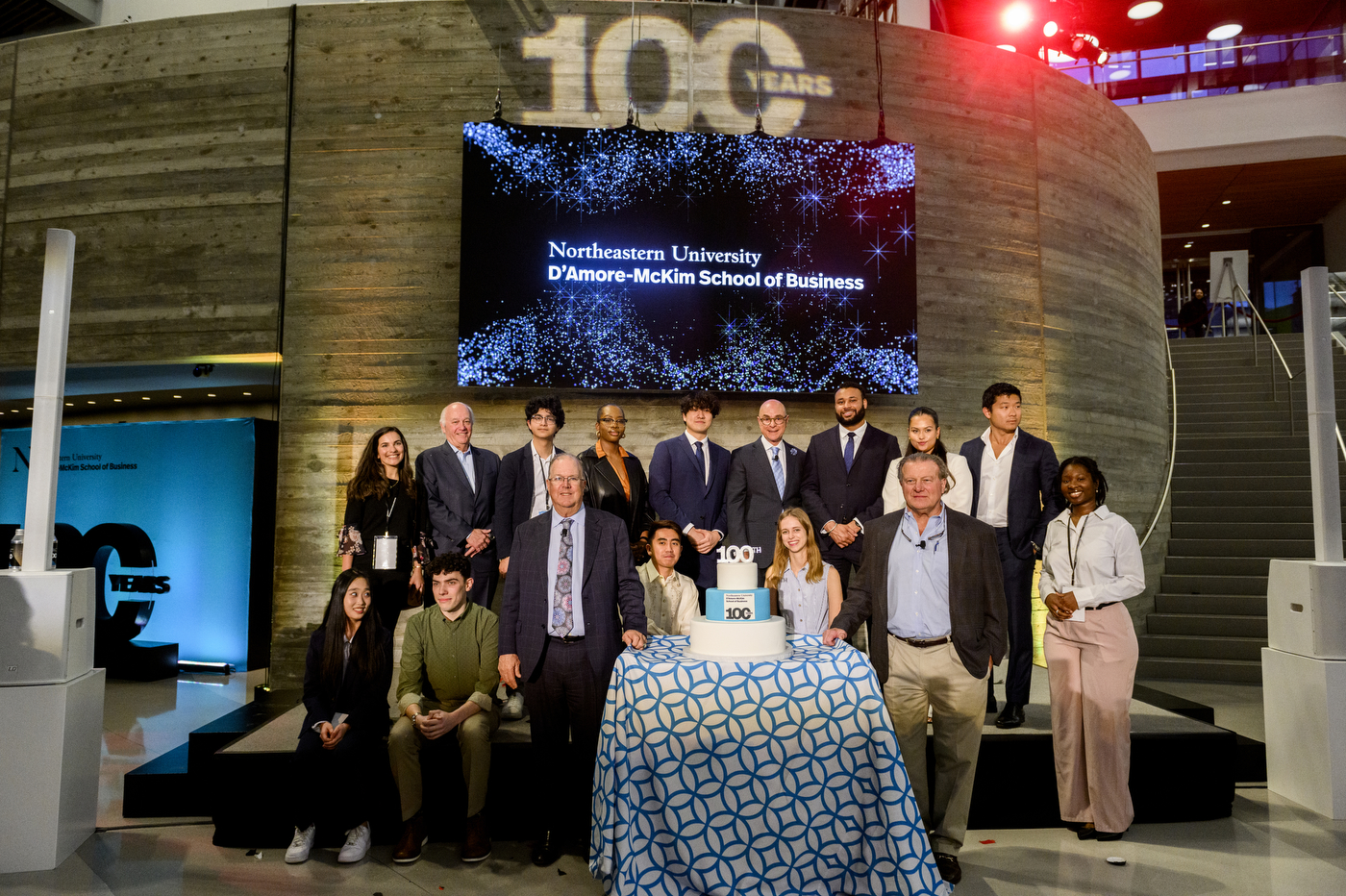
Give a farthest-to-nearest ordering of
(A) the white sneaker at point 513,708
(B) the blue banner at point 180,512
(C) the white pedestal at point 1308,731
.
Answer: (B) the blue banner at point 180,512 < (A) the white sneaker at point 513,708 < (C) the white pedestal at point 1308,731

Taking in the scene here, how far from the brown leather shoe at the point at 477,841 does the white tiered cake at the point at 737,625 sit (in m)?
1.32

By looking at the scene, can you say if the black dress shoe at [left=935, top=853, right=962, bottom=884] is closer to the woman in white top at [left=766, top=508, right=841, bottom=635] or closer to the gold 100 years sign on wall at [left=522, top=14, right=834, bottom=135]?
the woman in white top at [left=766, top=508, right=841, bottom=635]

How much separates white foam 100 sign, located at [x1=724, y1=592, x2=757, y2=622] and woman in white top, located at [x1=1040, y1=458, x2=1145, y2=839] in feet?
5.08

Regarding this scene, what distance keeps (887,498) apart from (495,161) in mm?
3486

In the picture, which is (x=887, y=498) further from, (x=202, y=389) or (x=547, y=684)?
(x=202, y=389)

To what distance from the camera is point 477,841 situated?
Result: 3246mm

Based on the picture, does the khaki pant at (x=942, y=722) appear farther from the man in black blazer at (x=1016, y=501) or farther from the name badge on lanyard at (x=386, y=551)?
the name badge on lanyard at (x=386, y=551)

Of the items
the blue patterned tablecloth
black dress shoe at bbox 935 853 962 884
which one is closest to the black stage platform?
black dress shoe at bbox 935 853 962 884

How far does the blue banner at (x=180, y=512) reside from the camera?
6578 millimetres

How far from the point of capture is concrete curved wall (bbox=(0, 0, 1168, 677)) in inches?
226

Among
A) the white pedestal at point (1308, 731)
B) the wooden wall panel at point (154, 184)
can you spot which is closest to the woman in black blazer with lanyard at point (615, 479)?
the wooden wall panel at point (154, 184)

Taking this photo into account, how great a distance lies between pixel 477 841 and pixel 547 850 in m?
0.29

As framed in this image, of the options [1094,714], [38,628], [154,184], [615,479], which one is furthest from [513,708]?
[154,184]

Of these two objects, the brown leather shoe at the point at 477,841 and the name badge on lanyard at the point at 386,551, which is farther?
the name badge on lanyard at the point at 386,551
